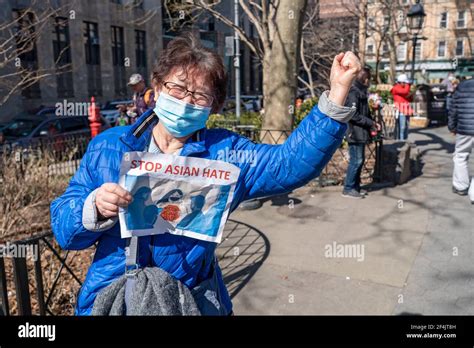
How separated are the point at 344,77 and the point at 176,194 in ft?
2.70

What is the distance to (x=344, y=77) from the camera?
171cm

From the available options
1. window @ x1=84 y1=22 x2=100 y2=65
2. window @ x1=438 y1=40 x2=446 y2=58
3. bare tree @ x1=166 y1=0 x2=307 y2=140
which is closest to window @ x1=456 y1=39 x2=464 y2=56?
window @ x1=438 y1=40 x2=446 y2=58

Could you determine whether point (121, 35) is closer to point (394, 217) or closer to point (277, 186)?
point (394, 217)

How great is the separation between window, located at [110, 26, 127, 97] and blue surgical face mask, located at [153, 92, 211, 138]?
3492 centimetres

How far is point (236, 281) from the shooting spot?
14.8ft

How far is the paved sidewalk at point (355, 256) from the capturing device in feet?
A: 13.4

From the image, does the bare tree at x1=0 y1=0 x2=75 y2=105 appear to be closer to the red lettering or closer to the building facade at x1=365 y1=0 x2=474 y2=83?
the red lettering

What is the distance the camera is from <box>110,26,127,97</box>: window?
34.8 metres

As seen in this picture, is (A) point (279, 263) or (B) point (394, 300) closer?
(B) point (394, 300)

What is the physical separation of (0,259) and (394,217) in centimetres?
519

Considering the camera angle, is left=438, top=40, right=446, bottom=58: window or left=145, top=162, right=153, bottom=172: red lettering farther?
left=438, top=40, right=446, bottom=58: window

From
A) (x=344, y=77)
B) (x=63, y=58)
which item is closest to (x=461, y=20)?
(x=63, y=58)

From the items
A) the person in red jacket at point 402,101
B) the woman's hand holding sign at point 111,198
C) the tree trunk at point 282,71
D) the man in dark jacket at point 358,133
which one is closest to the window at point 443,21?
the person in red jacket at point 402,101
